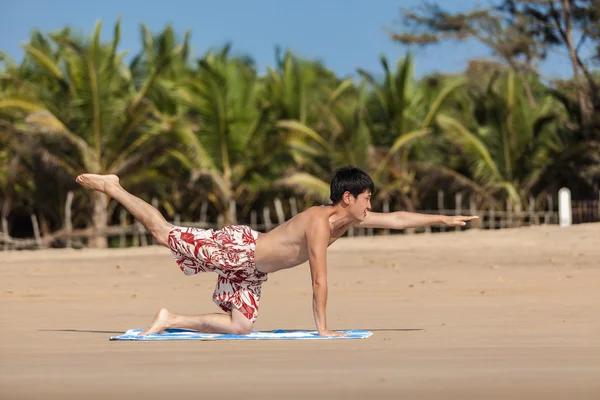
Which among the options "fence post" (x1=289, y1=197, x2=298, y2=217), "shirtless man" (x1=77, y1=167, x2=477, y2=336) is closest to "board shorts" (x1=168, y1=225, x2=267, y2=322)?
"shirtless man" (x1=77, y1=167, x2=477, y2=336)

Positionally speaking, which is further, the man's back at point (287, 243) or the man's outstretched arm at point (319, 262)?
the man's back at point (287, 243)

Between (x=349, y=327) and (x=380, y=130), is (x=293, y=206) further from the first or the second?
(x=349, y=327)

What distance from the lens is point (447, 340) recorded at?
6.64m

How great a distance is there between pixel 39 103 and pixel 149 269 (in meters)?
11.8

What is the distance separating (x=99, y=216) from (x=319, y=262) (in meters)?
19.9

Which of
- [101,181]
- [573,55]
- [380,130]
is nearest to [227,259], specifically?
[101,181]

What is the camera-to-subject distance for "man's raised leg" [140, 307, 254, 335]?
23.2 ft

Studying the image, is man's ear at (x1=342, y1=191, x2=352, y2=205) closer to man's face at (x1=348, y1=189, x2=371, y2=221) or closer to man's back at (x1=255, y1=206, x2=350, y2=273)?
man's face at (x1=348, y1=189, x2=371, y2=221)

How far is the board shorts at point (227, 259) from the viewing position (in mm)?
7000

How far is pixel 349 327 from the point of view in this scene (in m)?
7.99

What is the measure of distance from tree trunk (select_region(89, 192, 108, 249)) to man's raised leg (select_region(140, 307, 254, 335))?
62.3 ft

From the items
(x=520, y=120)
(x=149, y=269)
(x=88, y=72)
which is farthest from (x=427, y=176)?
(x=149, y=269)

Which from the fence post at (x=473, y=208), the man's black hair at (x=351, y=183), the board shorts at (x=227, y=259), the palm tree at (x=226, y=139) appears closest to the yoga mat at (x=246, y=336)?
the board shorts at (x=227, y=259)

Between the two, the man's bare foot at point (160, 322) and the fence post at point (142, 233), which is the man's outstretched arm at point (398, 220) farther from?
the fence post at point (142, 233)
